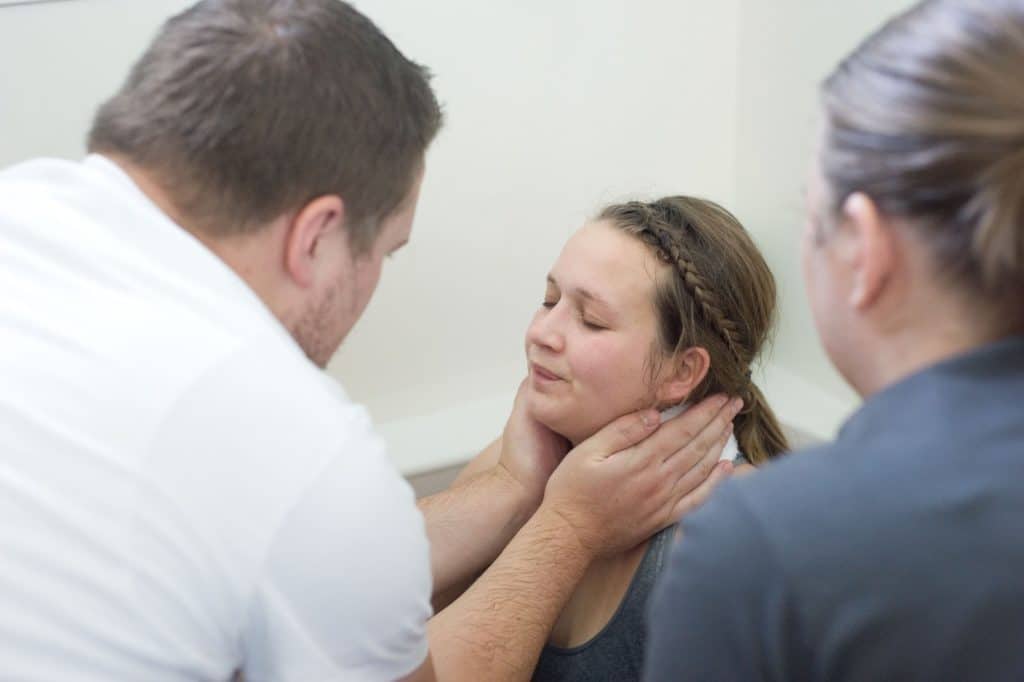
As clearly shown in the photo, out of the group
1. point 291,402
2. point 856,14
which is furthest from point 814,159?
point 856,14

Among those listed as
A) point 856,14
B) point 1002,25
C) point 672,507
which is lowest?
point 672,507

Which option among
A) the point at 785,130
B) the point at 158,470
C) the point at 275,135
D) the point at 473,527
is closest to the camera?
the point at 158,470

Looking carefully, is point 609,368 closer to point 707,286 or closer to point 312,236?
point 707,286

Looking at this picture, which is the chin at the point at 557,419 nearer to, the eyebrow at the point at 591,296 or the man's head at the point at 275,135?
the eyebrow at the point at 591,296

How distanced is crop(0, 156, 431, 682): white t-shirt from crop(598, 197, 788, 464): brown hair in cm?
64

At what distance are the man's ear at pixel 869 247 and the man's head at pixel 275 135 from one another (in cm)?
43

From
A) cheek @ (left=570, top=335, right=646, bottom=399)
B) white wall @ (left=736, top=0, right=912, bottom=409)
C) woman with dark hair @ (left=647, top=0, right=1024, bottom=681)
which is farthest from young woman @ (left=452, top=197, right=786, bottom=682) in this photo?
woman with dark hair @ (left=647, top=0, right=1024, bottom=681)

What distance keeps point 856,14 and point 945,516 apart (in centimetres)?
139

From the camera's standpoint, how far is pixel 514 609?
128 cm

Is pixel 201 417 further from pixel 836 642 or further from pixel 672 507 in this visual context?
pixel 672 507

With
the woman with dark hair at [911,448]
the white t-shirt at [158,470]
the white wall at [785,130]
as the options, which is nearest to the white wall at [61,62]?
the white t-shirt at [158,470]

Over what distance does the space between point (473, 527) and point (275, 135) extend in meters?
0.82

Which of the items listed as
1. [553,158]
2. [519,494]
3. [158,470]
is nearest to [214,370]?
[158,470]

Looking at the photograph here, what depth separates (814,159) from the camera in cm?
75
